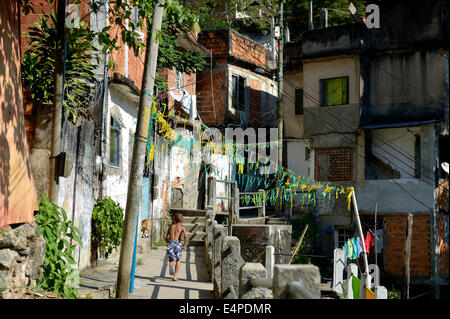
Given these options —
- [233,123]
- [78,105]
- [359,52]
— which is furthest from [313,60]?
[78,105]

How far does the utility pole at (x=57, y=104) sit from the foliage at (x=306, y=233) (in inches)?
593

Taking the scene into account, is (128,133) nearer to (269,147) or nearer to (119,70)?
(119,70)

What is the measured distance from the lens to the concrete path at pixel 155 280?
966 centimetres

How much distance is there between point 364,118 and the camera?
23.8 meters

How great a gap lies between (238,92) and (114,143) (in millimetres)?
14883

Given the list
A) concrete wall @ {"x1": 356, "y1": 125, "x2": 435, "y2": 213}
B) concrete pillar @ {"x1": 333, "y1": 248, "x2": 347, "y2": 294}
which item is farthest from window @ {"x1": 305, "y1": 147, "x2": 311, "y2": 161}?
concrete pillar @ {"x1": 333, "y1": 248, "x2": 347, "y2": 294}

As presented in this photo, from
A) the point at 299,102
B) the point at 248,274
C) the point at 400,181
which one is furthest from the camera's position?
the point at 299,102

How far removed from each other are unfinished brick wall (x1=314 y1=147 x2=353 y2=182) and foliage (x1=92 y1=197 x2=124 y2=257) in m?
13.6

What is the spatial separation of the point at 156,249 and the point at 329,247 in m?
Answer: 9.43

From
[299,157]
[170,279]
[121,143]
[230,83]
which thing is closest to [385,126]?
[299,157]

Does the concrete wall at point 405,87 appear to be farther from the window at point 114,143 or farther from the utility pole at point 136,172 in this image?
the utility pole at point 136,172

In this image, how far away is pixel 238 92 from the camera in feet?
95.1

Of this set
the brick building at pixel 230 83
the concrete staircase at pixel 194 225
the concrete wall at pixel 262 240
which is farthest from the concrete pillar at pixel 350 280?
the brick building at pixel 230 83

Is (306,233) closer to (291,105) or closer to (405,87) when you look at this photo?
(291,105)
